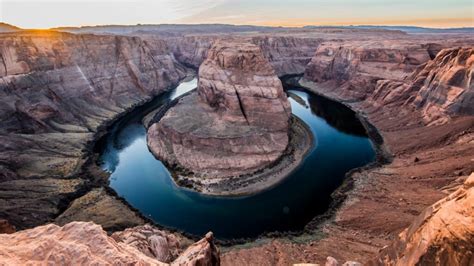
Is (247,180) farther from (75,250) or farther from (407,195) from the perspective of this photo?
(75,250)

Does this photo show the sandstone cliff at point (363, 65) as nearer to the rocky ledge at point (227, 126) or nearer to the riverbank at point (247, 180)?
the rocky ledge at point (227, 126)

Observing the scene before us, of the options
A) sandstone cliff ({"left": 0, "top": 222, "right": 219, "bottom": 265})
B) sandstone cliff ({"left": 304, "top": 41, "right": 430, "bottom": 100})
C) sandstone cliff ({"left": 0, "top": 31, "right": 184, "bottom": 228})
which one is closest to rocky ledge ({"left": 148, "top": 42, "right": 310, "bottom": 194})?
sandstone cliff ({"left": 0, "top": 31, "right": 184, "bottom": 228})

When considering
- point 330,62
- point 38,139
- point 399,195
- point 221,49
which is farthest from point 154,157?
point 330,62

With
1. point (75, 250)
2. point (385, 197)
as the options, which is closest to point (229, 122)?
point (385, 197)

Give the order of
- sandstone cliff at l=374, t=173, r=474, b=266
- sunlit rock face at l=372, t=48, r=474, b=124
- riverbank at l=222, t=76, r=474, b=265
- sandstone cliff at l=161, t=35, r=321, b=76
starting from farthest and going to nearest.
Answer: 1. sandstone cliff at l=161, t=35, r=321, b=76
2. sunlit rock face at l=372, t=48, r=474, b=124
3. riverbank at l=222, t=76, r=474, b=265
4. sandstone cliff at l=374, t=173, r=474, b=266

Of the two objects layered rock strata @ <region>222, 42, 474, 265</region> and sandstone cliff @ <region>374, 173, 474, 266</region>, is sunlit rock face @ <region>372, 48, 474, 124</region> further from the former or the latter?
sandstone cliff @ <region>374, 173, 474, 266</region>

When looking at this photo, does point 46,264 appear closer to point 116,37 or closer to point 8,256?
point 8,256
